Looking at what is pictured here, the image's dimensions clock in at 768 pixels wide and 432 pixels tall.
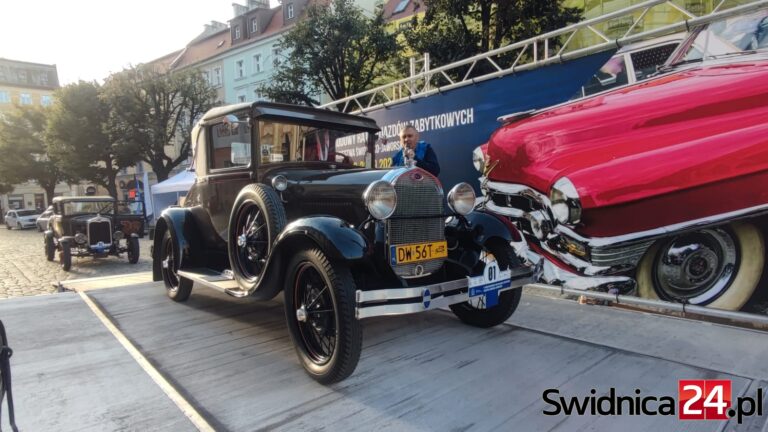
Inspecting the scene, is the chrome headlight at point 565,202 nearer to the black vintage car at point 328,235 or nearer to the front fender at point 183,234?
the black vintage car at point 328,235

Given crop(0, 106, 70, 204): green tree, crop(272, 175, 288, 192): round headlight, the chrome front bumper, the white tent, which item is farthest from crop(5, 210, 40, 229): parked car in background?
the chrome front bumper

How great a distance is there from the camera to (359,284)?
282cm

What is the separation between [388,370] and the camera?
2.89 m

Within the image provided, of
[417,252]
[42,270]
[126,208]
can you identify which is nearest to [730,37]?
[417,252]

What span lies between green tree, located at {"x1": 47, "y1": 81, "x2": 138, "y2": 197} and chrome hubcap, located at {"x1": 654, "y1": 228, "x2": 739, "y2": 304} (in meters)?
27.9

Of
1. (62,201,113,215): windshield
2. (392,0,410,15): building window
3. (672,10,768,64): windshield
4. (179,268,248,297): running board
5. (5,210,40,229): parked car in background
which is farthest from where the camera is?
(5,210,40,229): parked car in background

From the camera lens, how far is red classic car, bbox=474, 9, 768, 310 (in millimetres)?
3357

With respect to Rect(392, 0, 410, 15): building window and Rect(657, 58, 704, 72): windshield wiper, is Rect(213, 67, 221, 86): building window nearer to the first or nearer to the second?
Rect(392, 0, 410, 15): building window

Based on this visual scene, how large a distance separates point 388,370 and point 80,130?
3021 cm

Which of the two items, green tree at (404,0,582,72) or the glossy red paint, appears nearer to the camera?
the glossy red paint

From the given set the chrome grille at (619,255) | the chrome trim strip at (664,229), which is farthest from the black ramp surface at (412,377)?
the chrome trim strip at (664,229)

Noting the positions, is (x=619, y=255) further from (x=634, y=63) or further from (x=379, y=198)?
(x=379, y=198)

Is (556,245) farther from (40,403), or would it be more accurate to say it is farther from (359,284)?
(40,403)

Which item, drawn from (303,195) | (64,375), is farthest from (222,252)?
(64,375)
